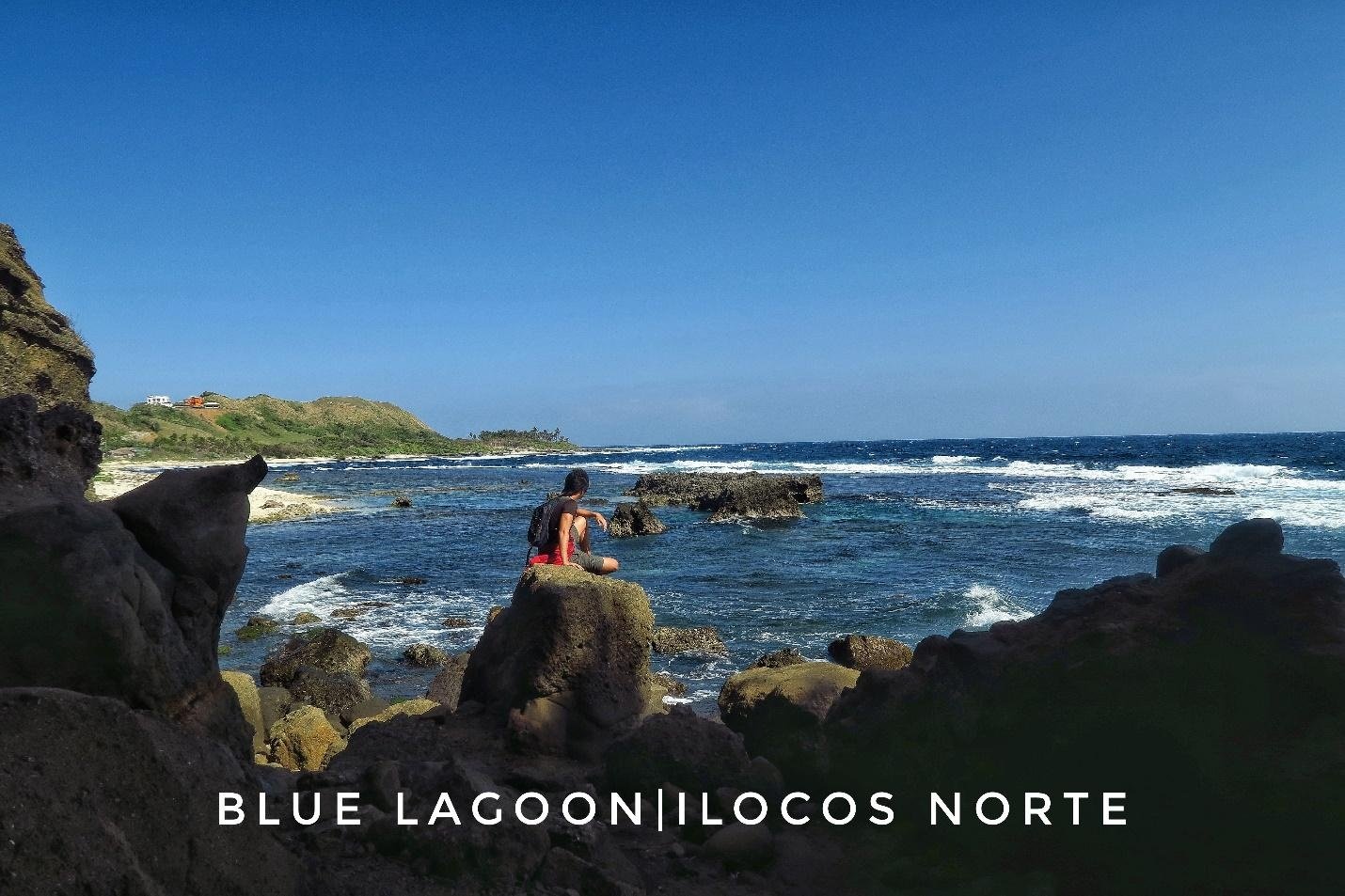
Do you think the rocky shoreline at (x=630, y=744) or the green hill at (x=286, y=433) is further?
the green hill at (x=286, y=433)

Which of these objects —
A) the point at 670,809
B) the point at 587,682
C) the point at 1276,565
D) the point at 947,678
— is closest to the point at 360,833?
the point at 670,809

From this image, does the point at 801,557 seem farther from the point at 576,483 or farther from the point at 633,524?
the point at 576,483

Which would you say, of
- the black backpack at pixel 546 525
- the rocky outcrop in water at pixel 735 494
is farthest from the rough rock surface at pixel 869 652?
the rocky outcrop in water at pixel 735 494

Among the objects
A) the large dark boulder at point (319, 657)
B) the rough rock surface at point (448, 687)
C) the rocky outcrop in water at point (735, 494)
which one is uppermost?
the rocky outcrop in water at point (735, 494)

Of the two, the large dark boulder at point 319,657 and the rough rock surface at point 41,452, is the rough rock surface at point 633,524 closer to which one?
the large dark boulder at point 319,657

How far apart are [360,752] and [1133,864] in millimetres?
5193

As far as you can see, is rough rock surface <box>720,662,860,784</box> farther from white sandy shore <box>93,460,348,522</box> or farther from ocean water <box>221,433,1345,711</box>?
white sandy shore <box>93,460,348,522</box>

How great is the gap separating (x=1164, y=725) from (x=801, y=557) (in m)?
20.9

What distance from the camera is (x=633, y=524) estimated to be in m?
32.1

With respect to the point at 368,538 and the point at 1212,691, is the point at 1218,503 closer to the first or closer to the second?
the point at 368,538

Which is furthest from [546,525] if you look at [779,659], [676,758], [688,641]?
[688,641]

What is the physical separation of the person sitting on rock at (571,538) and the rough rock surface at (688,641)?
6399mm

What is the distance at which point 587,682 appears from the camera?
6.81 m

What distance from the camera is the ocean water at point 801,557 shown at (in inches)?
651
